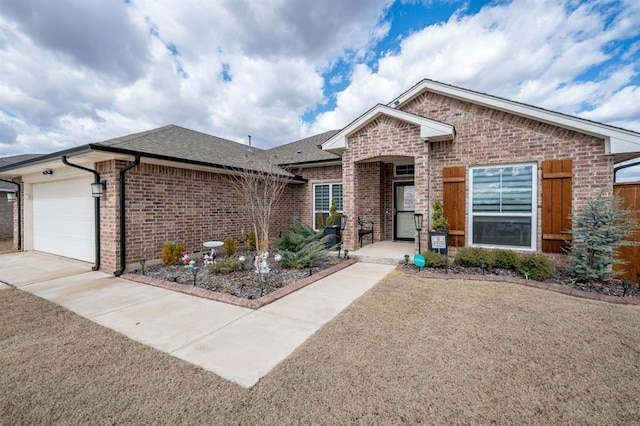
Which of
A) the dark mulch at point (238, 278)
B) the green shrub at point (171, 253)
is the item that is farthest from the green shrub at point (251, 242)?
the green shrub at point (171, 253)

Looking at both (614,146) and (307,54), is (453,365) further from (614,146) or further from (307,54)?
(307,54)

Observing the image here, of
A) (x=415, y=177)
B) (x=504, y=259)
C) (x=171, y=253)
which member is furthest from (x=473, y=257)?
(x=171, y=253)

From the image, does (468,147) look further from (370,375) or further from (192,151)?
(192,151)

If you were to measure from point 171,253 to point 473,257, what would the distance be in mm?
7790

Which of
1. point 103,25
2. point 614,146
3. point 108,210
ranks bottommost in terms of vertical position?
point 108,210

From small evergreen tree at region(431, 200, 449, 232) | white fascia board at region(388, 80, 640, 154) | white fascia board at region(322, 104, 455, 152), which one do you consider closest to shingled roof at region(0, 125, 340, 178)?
white fascia board at region(322, 104, 455, 152)

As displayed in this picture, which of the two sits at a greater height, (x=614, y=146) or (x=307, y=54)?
(x=307, y=54)

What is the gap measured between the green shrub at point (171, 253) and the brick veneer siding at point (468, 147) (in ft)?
16.1

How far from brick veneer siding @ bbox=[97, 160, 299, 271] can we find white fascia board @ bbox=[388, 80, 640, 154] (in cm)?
749

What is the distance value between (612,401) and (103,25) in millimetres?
12337

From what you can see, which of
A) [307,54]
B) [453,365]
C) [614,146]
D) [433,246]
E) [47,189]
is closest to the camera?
[453,365]

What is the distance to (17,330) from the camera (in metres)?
3.54

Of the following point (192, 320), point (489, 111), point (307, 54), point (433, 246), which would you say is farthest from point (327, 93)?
point (192, 320)

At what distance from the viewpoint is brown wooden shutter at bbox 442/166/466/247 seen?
7.36 meters
